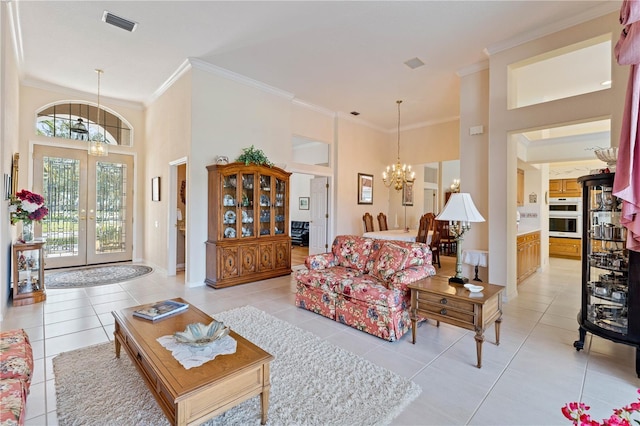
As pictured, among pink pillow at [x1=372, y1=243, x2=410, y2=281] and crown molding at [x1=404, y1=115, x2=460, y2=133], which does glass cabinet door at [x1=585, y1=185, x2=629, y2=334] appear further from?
crown molding at [x1=404, y1=115, x2=460, y2=133]

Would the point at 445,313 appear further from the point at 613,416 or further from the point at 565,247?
the point at 565,247

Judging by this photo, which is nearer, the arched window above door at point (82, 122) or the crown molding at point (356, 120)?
the arched window above door at point (82, 122)

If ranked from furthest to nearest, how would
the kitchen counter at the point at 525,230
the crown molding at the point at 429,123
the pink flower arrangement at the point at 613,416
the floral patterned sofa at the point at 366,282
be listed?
the crown molding at the point at 429,123 < the kitchen counter at the point at 525,230 < the floral patterned sofa at the point at 366,282 < the pink flower arrangement at the point at 613,416

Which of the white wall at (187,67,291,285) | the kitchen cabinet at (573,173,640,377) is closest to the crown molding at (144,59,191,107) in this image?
the white wall at (187,67,291,285)

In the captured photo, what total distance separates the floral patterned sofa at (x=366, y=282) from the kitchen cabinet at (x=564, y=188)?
22.6 ft

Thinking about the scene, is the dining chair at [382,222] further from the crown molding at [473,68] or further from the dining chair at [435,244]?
the crown molding at [473,68]

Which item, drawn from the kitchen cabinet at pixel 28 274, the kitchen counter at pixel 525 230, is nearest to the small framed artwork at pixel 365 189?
the kitchen counter at pixel 525 230

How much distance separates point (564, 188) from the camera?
312 inches

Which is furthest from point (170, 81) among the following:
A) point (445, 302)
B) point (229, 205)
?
point (445, 302)

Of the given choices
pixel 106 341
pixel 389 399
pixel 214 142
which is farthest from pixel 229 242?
pixel 389 399

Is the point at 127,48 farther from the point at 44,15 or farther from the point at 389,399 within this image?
the point at 389,399

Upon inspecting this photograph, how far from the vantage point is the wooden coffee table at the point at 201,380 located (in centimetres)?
148

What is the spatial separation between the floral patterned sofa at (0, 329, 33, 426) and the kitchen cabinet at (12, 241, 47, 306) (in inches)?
101

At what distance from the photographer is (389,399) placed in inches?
80.0
